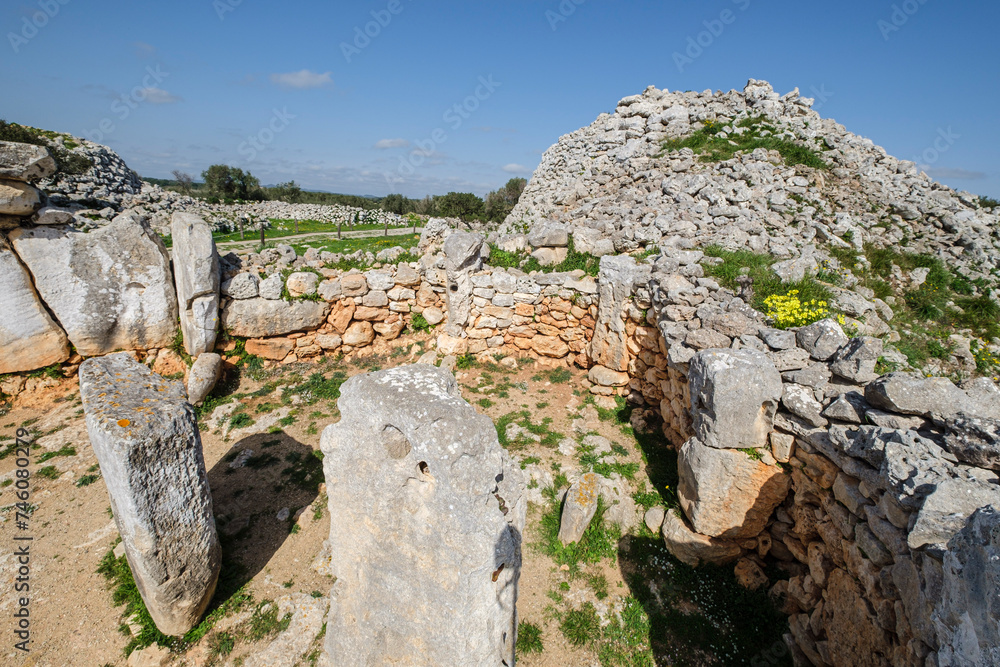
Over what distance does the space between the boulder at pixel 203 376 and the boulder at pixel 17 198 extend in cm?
376

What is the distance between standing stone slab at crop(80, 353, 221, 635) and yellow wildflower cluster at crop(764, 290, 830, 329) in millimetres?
7414

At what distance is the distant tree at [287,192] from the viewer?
43.0 m

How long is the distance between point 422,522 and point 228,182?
41.8m

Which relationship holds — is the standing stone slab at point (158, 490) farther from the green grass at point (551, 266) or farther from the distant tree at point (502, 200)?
the distant tree at point (502, 200)

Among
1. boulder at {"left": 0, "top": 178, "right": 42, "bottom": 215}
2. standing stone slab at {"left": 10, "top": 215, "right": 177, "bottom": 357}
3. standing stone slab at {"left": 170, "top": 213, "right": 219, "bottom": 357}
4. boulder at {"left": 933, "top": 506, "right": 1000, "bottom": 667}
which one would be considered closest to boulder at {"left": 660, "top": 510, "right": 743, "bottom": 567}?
boulder at {"left": 933, "top": 506, "right": 1000, "bottom": 667}

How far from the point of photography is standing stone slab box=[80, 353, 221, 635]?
12.8 ft

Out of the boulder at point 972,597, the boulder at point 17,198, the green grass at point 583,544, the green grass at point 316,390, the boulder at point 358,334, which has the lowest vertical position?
the green grass at point 583,544

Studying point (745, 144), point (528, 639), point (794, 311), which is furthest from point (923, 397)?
point (745, 144)

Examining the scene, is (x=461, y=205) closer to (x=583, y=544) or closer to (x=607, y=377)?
(x=607, y=377)

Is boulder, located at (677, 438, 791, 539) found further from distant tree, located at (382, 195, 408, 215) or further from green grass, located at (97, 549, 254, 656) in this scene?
distant tree, located at (382, 195, 408, 215)

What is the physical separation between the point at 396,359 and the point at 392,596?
7123 millimetres

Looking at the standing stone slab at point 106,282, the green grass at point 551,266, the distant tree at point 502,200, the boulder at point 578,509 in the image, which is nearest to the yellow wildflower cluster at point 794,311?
the boulder at point 578,509

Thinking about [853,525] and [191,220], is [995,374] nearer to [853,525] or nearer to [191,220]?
[853,525]

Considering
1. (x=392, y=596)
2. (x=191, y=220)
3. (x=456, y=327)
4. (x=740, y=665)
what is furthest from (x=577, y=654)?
(x=191, y=220)
